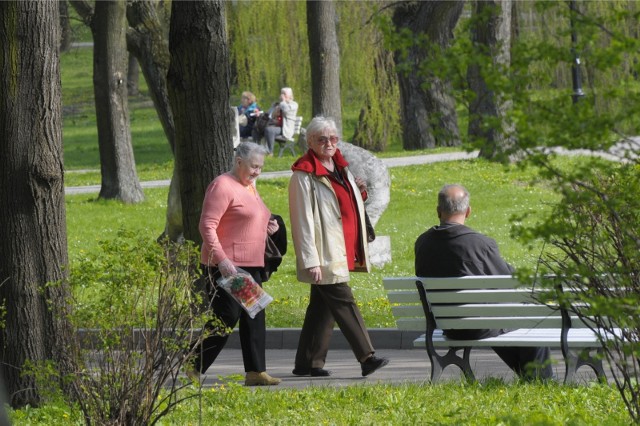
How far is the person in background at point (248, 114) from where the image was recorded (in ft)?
105

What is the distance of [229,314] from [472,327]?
1.69 metres

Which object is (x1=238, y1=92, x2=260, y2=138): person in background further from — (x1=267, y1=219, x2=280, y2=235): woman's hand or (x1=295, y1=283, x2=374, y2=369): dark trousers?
(x1=267, y1=219, x2=280, y2=235): woman's hand

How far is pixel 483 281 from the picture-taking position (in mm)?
8266

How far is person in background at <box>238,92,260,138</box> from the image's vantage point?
32000mm

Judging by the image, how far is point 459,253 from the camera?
854 centimetres

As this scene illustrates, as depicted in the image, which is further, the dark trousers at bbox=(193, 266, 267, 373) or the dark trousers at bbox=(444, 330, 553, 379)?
the dark trousers at bbox=(193, 266, 267, 373)

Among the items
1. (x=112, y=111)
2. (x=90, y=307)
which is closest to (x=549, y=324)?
(x=90, y=307)

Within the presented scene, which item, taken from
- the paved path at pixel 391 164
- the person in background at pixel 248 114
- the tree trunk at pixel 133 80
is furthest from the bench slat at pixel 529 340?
the tree trunk at pixel 133 80

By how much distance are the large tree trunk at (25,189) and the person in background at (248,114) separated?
23.9 m

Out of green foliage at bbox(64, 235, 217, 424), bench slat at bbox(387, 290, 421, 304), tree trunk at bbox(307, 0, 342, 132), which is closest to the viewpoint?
green foliage at bbox(64, 235, 217, 424)

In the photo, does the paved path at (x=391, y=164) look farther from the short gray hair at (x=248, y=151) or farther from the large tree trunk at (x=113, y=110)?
the short gray hair at (x=248, y=151)

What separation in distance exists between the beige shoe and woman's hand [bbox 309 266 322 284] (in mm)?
713

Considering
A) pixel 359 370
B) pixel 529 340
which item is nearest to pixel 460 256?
pixel 529 340

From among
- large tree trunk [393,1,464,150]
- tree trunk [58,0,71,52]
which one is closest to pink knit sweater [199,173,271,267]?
large tree trunk [393,1,464,150]
